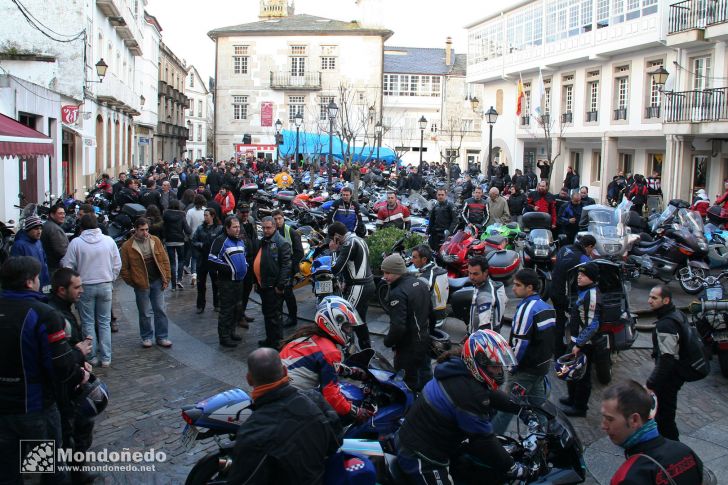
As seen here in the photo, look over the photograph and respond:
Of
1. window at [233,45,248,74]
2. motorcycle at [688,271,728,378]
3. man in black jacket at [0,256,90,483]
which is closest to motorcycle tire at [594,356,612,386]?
motorcycle at [688,271,728,378]

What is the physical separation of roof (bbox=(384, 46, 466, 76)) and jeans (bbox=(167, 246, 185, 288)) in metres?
48.0

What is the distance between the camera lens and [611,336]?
784cm

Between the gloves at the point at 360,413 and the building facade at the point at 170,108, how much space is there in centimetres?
5373

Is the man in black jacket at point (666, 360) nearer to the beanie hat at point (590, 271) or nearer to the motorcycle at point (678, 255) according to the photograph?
the beanie hat at point (590, 271)

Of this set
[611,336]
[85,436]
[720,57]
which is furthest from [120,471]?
[720,57]

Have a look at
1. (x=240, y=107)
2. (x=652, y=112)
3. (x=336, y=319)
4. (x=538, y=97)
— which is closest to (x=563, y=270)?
(x=336, y=319)

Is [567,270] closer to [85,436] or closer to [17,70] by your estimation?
[85,436]

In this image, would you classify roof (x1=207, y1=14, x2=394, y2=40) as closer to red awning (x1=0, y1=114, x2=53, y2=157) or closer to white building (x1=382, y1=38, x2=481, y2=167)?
white building (x1=382, y1=38, x2=481, y2=167)

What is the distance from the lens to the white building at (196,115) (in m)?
82.6

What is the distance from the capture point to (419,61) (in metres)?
61.0

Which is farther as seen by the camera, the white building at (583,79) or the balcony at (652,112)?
the white building at (583,79)

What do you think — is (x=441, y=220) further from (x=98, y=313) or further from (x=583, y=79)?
(x=583, y=79)

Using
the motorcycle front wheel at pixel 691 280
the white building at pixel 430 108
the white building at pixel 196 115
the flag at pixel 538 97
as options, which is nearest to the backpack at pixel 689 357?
the motorcycle front wheel at pixel 691 280

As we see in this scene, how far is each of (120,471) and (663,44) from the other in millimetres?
24787
